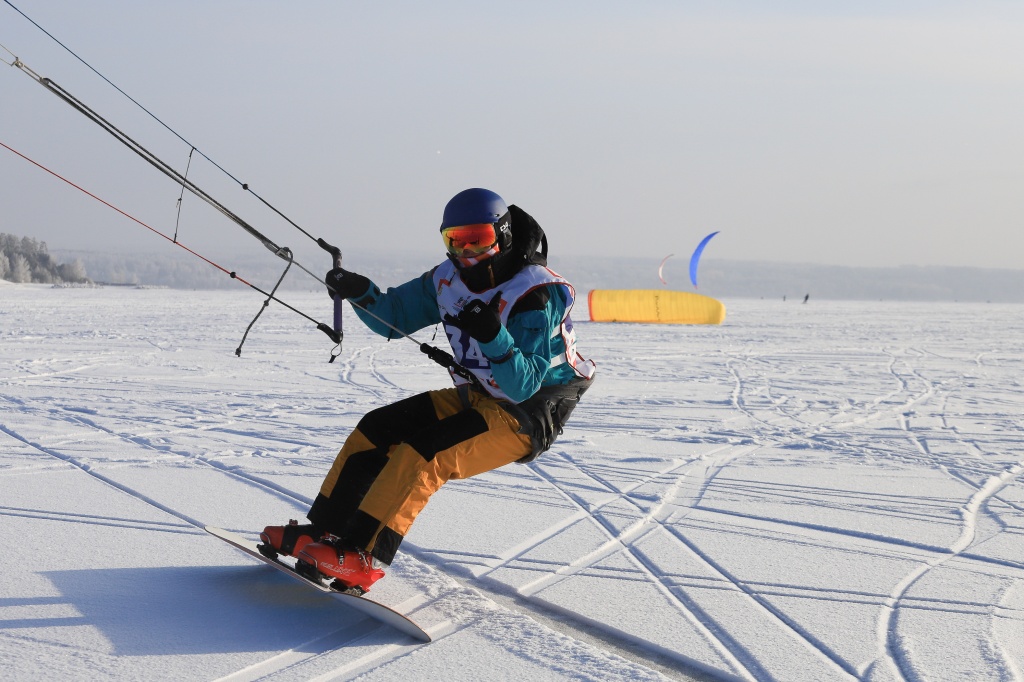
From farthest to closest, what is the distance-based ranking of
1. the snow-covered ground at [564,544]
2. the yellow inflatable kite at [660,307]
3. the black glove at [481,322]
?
the yellow inflatable kite at [660,307] < the black glove at [481,322] < the snow-covered ground at [564,544]

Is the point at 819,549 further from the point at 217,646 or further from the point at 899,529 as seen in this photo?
the point at 217,646

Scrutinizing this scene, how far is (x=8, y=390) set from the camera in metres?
9.34

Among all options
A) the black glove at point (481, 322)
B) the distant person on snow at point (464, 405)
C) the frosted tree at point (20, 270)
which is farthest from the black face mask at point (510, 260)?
the frosted tree at point (20, 270)

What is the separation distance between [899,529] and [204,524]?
3.43 meters

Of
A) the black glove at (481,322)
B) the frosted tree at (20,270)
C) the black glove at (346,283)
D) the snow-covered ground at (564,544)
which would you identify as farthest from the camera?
the frosted tree at (20,270)

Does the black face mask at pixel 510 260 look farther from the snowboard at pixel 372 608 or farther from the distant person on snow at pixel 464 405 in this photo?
the snowboard at pixel 372 608

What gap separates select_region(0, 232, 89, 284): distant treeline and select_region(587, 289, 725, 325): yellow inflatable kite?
2630 inches

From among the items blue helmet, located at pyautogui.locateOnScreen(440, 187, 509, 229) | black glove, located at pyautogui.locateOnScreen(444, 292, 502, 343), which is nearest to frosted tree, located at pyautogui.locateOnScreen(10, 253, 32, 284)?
blue helmet, located at pyautogui.locateOnScreen(440, 187, 509, 229)

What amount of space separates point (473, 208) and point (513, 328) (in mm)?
483

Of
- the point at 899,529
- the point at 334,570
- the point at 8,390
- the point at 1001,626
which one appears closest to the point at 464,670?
the point at 334,570

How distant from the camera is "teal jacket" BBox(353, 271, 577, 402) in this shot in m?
3.25

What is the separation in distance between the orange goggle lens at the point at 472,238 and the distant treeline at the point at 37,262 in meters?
85.2

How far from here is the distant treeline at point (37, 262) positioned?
81312mm

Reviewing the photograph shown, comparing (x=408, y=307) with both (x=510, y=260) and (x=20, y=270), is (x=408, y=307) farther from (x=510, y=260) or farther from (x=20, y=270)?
(x=20, y=270)
